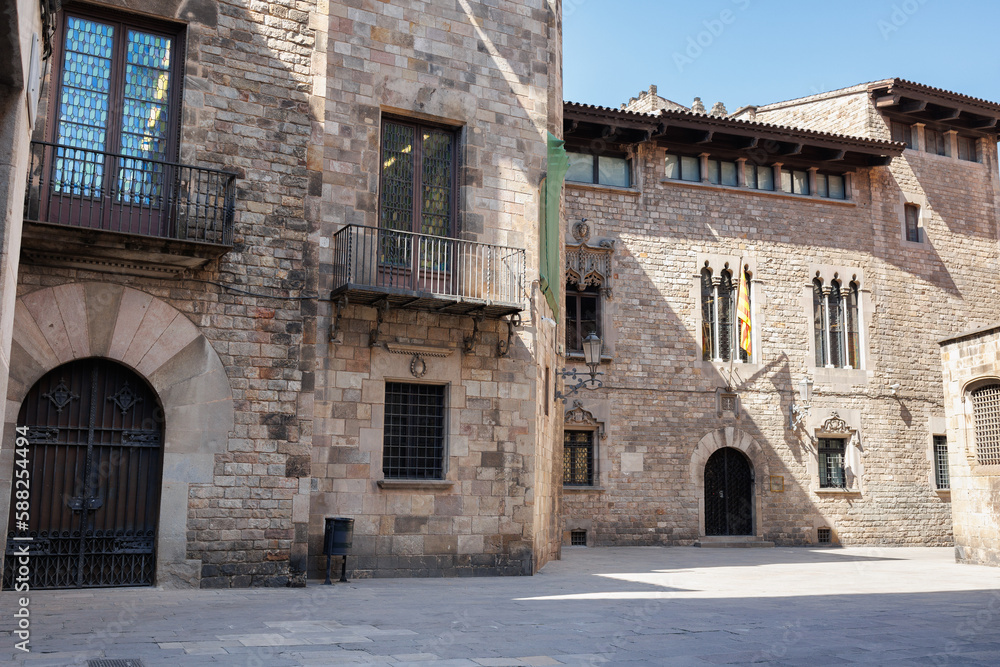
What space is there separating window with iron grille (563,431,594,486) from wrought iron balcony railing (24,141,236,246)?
446 inches

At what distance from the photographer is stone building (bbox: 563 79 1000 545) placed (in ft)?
67.2

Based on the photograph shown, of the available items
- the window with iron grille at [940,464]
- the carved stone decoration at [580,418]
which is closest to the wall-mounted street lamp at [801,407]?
the window with iron grille at [940,464]

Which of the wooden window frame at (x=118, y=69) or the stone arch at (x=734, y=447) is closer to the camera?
the wooden window frame at (x=118, y=69)

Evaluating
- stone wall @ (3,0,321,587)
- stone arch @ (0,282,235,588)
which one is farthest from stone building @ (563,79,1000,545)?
stone arch @ (0,282,235,588)

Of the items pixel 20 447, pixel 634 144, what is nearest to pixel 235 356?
pixel 20 447

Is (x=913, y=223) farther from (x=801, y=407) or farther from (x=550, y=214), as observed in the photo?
(x=550, y=214)

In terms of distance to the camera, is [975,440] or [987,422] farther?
[975,440]

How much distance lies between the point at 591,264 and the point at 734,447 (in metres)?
5.69

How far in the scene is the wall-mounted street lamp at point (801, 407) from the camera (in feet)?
71.2

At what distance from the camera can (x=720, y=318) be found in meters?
21.7

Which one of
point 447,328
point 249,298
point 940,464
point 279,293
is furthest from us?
point 940,464

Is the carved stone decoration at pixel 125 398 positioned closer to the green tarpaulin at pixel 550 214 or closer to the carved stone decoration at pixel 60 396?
the carved stone decoration at pixel 60 396

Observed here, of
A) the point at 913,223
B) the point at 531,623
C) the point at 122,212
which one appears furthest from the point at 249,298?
the point at 913,223

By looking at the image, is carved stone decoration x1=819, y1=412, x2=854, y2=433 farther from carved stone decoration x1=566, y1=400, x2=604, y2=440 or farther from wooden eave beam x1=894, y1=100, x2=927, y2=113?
wooden eave beam x1=894, y1=100, x2=927, y2=113
